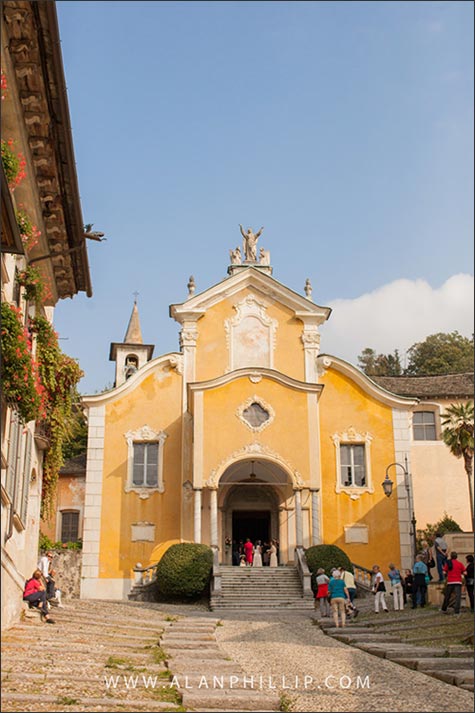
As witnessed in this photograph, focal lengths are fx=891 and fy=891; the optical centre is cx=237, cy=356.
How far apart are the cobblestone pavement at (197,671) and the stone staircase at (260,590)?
7573 mm

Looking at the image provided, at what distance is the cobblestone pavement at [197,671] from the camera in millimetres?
10695

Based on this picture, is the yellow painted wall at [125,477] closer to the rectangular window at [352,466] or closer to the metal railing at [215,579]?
the metal railing at [215,579]

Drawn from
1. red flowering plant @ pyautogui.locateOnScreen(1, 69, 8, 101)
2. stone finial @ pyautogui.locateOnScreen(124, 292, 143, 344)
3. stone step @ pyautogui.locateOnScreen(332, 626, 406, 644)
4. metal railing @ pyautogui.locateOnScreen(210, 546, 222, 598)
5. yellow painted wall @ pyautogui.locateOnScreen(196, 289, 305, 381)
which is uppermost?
stone finial @ pyautogui.locateOnScreen(124, 292, 143, 344)

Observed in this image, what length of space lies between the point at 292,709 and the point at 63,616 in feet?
36.6

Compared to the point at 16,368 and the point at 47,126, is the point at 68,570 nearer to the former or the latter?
the point at 16,368

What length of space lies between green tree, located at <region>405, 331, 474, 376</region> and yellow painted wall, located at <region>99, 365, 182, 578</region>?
33.1 metres

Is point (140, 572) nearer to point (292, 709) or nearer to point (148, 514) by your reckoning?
point (148, 514)

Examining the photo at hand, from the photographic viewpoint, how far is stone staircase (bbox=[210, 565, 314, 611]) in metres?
29.2

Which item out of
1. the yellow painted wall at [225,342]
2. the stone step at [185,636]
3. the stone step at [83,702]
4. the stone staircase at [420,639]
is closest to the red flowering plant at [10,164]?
the stone step at [83,702]

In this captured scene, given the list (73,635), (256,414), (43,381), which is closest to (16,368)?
(43,381)

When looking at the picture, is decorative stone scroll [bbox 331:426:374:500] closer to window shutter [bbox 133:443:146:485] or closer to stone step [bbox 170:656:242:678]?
window shutter [bbox 133:443:146:485]

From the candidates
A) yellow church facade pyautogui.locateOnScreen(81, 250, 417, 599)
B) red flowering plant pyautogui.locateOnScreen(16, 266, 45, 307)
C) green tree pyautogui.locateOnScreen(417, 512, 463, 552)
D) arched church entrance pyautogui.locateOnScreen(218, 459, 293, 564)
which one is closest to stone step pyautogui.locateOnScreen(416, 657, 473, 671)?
red flowering plant pyautogui.locateOnScreen(16, 266, 45, 307)

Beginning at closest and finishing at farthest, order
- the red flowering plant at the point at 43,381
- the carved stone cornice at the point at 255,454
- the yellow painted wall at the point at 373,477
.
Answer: the red flowering plant at the point at 43,381
the carved stone cornice at the point at 255,454
the yellow painted wall at the point at 373,477

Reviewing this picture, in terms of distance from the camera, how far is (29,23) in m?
13.5
